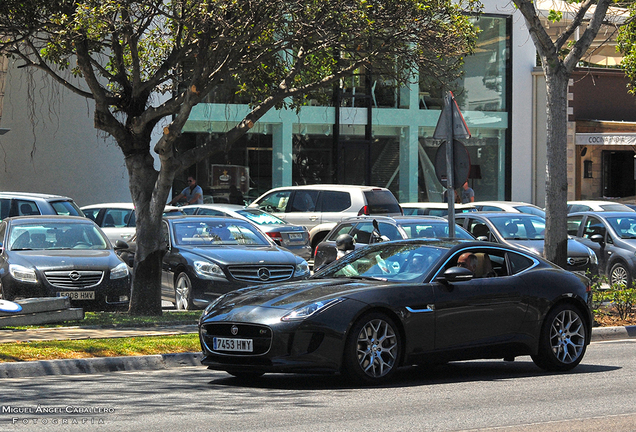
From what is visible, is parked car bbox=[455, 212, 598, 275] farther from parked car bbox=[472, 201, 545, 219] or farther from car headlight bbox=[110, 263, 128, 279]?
car headlight bbox=[110, 263, 128, 279]

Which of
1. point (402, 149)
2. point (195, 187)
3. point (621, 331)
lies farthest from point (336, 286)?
point (402, 149)

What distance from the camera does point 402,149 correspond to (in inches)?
1281

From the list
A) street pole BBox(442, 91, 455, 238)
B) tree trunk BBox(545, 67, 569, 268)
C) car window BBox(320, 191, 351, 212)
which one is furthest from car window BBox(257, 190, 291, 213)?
street pole BBox(442, 91, 455, 238)

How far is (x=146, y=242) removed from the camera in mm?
14266

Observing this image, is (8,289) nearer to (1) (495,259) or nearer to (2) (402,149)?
(1) (495,259)

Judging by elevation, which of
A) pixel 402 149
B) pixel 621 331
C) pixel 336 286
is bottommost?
pixel 621 331

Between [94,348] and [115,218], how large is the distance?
39.4ft

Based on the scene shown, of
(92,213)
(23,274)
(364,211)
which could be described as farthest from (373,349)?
(92,213)

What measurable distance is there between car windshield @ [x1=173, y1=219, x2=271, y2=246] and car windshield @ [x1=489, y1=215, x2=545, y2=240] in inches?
202

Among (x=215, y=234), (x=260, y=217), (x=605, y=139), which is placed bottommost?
(x=215, y=234)

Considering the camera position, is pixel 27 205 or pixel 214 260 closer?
pixel 214 260

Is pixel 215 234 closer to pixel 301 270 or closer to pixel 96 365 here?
pixel 301 270

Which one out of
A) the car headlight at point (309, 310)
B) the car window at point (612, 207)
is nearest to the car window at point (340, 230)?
the car headlight at point (309, 310)

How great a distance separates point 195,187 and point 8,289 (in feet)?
39.7
